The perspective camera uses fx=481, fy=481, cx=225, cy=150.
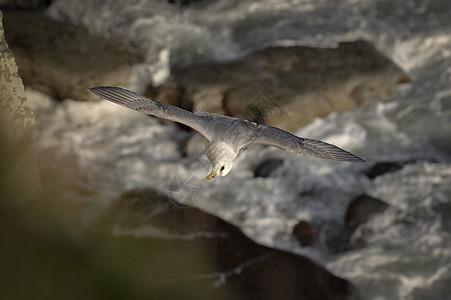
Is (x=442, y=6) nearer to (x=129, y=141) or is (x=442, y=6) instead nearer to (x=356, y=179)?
(x=356, y=179)

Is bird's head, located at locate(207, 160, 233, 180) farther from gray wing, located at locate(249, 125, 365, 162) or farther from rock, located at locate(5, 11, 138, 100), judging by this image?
rock, located at locate(5, 11, 138, 100)

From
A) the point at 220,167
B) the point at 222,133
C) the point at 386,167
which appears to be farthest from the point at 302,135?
the point at 220,167

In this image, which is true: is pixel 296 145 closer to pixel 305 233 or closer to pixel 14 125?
pixel 305 233

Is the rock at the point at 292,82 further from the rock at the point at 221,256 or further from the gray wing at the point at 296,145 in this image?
the gray wing at the point at 296,145

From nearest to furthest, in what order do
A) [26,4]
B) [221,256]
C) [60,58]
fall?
[221,256]
[60,58]
[26,4]

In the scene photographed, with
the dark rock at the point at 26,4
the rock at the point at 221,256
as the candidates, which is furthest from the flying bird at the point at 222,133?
the dark rock at the point at 26,4

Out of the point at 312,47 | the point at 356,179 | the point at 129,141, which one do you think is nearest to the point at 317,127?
the point at 356,179

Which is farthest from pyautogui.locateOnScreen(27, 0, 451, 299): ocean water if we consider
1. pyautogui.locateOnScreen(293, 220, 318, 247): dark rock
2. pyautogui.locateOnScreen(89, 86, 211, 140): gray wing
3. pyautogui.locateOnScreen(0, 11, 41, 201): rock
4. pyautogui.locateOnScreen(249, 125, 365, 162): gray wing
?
pyautogui.locateOnScreen(89, 86, 211, 140): gray wing
